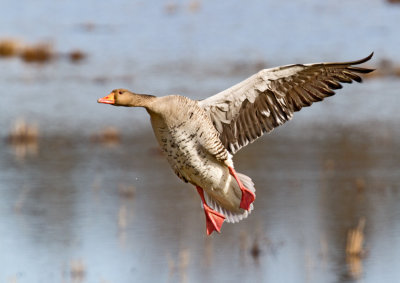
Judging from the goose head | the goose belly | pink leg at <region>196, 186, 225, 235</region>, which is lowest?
pink leg at <region>196, 186, 225, 235</region>

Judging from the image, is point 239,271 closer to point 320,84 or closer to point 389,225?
point 389,225

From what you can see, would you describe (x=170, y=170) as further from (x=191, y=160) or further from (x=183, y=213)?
(x=191, y=160)

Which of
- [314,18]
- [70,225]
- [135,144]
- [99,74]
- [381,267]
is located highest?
[314,18]

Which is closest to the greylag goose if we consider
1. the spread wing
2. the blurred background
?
the spread wing

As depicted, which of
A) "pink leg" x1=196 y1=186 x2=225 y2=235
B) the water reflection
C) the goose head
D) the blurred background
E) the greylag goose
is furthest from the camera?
the blurred background

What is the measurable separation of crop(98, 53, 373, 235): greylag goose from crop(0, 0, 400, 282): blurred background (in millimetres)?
4483

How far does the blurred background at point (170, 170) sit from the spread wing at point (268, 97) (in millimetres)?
4584

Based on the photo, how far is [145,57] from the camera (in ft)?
92.3

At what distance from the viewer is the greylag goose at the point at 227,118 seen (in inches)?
305

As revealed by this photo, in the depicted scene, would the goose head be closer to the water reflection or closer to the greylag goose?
the greylag goose

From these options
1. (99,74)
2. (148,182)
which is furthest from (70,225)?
(99,74)

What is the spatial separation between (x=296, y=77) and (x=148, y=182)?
914 cm

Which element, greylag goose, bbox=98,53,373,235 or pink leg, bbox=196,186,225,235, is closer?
greylag goose, bbox=98,53,373,235

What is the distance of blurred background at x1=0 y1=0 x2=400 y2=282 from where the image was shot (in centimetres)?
1348
